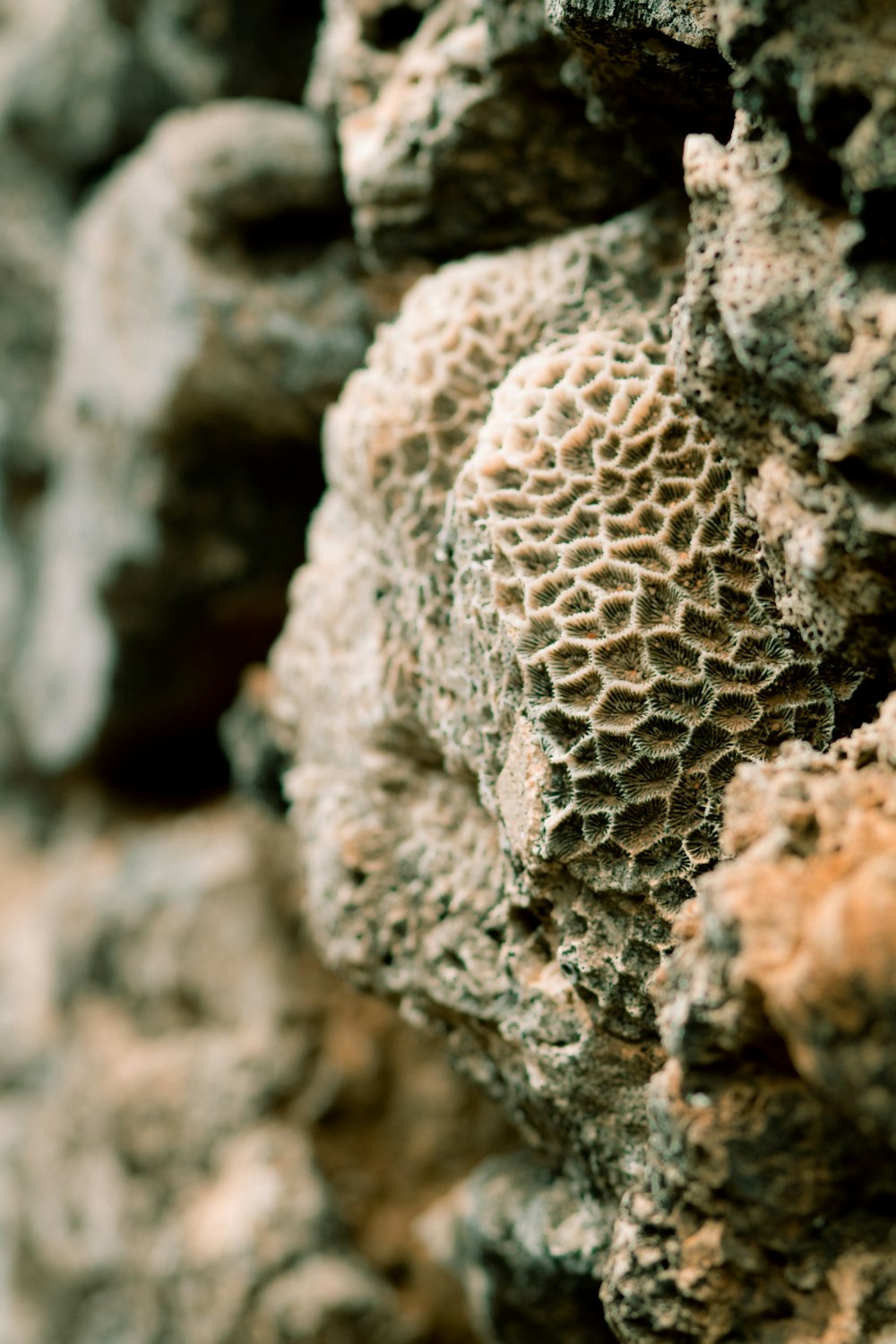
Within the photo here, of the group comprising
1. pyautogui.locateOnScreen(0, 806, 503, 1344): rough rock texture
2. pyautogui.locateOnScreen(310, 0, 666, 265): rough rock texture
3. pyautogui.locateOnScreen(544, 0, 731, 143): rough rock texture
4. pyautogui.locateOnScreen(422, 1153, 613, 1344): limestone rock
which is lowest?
pyautogui.locateOnScreen(0, 806, 503, 1344): rough rock texture

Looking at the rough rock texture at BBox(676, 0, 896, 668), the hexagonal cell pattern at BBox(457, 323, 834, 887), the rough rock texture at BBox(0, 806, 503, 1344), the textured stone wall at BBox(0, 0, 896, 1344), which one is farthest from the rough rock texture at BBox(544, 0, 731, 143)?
the rough rock texture at BBox(0, 806, 503, 1344)

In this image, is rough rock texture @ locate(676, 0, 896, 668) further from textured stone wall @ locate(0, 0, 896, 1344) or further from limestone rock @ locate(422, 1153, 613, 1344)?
limestone rock @ locate(422, 1153, 613, 1344)

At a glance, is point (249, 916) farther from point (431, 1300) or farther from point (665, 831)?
point (665, 831)

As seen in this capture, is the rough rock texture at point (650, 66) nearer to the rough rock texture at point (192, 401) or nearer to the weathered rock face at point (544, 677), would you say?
the weathered rock face at point (544, 677)

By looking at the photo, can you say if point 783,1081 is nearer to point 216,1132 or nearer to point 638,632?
point 638,632

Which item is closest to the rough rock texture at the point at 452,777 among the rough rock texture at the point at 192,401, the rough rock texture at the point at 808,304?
the rough rock texture at the point at 808,304

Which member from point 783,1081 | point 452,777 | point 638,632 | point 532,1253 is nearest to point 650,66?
point 638,632

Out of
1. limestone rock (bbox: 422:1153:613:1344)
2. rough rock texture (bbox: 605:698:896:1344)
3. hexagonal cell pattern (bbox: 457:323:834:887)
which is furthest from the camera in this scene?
limestone rock (bbox: 422:1153:613:1344)
